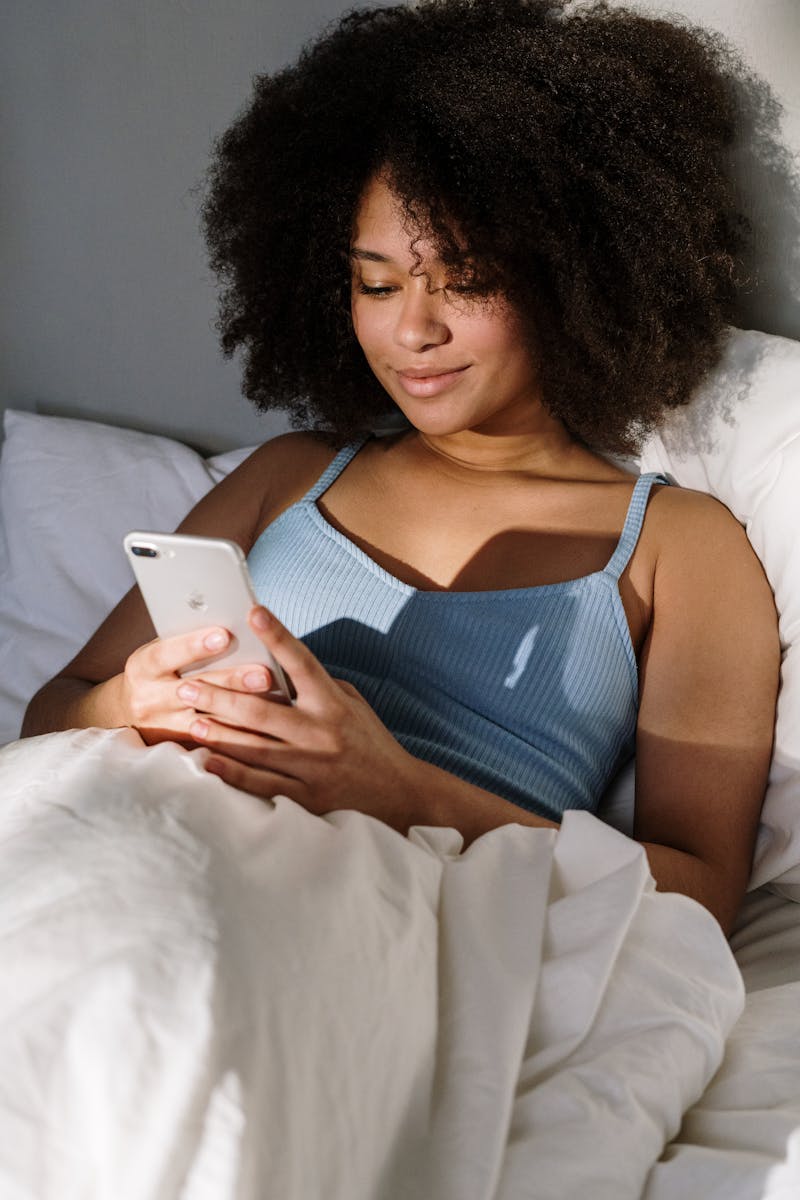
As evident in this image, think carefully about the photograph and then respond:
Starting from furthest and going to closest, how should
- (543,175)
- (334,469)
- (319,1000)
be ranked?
(334,469) → (543,175) → (319,1000)

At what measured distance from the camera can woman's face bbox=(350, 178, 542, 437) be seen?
113cm

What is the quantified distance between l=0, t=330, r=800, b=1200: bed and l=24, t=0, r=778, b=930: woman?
157mm

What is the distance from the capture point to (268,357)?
1.44 metres

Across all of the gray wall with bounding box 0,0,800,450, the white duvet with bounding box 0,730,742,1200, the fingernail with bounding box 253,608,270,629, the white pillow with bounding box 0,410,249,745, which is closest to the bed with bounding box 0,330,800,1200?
the white duvet with bounding box 0,730,742,1200

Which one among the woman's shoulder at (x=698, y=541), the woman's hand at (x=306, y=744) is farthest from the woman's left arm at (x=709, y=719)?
the woman's hand at (x=306, y=744)

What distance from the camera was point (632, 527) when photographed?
121 centimetres

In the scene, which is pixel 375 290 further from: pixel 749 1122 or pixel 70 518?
pixel 749 1122

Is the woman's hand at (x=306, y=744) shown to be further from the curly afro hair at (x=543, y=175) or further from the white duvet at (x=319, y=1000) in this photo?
the curly afro hair at (x=543, y=175)

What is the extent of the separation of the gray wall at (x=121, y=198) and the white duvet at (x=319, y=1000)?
0.94 meters

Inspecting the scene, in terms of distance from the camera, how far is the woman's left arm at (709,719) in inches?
42.4

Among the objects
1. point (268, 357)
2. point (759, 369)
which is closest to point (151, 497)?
point (268, 357)

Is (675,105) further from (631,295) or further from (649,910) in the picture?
(649,910)

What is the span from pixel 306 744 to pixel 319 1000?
301mm

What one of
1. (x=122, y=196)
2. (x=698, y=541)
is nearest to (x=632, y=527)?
(x=698, y=541)
